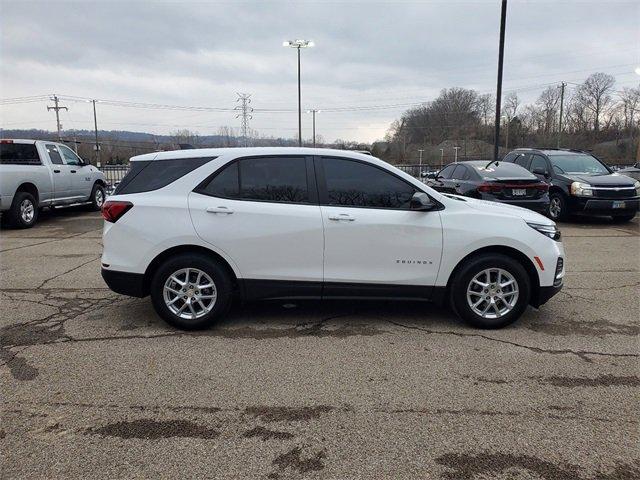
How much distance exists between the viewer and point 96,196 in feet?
47.9

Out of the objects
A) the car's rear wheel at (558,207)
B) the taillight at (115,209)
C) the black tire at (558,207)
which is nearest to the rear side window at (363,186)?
the taillight at (115,209)

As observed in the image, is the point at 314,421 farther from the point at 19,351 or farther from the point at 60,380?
the point at 19,351

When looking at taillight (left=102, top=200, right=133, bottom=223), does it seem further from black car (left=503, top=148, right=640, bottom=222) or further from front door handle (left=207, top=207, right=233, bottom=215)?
black car (left=503, top=148, right=640, bottom=222)

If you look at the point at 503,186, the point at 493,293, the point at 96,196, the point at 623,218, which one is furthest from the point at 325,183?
the point at 96,196

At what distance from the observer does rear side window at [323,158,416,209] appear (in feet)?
15.6

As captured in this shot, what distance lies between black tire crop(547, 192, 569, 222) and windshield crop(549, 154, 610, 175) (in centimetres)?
74

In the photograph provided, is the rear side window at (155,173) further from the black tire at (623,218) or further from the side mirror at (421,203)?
the black tire at (623,218)

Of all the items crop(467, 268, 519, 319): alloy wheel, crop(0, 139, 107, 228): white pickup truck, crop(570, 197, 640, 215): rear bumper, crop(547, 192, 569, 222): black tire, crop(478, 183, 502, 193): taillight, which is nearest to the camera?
crop(467, 268, 519, 319): alloy wheel

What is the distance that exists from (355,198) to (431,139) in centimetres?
7837

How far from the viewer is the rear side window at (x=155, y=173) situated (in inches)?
190

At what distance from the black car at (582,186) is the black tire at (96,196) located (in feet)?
40.5

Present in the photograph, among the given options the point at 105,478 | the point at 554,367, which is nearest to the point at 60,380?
the point at 105,478

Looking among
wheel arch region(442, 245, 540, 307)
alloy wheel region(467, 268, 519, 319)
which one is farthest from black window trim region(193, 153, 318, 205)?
alloy wheel region(467, 268, 519, 319)

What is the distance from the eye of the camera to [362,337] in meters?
4.61
